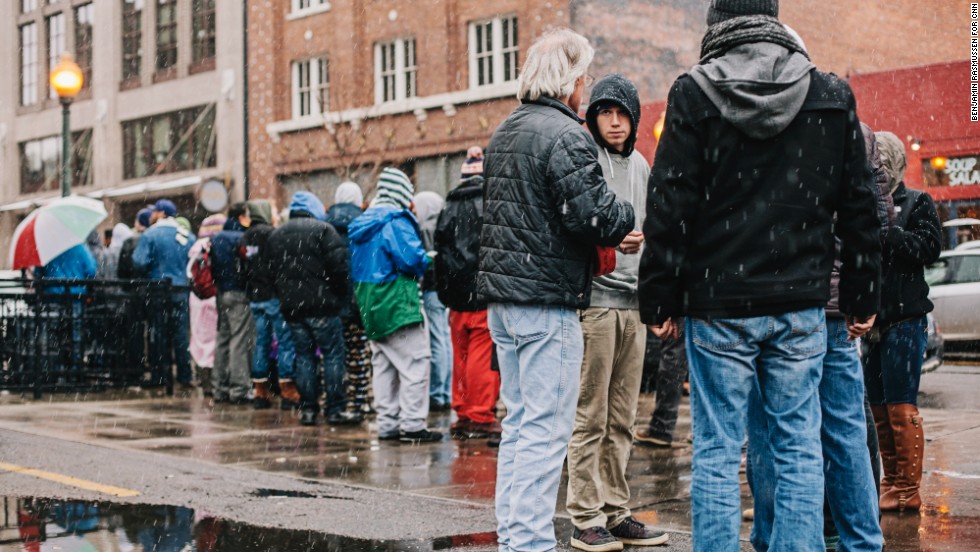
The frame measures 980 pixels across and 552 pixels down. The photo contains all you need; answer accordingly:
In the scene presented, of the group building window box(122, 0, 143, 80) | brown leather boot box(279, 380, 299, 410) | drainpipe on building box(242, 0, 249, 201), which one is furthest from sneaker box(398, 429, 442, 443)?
building window box(122, 0, 143, 80)

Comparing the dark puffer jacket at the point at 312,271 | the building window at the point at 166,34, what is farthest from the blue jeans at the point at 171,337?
the building window at the point at 166,34

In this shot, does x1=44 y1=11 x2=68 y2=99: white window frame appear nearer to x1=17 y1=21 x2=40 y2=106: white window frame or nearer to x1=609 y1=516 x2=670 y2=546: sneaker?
x1=17 y1=21 x2=40 y2=106: white window frame

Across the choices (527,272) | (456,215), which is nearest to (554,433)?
(527,272)

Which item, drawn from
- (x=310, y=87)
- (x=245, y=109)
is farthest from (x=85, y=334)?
(x=245, y=109)

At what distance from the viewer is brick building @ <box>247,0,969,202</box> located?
28.4 m

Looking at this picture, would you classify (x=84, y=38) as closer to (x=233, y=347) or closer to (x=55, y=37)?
(x=55, y=37)

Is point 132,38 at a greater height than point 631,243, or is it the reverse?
point 132,38

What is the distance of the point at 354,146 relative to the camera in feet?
102

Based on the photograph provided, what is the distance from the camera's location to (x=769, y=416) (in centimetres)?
404

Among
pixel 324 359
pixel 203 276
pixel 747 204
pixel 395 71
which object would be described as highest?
pixel 395 71

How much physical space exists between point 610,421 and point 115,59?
3578cm

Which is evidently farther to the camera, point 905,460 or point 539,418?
point 905,460

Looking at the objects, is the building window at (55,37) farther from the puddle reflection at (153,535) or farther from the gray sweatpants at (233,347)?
the puddle reflection at (153,535)

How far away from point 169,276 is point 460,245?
20.0 ft
